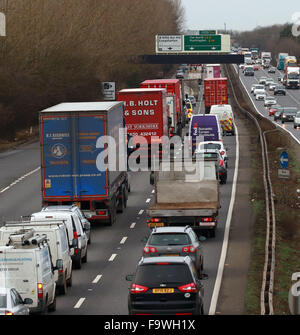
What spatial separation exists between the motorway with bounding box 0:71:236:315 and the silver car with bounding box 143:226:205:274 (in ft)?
3.17

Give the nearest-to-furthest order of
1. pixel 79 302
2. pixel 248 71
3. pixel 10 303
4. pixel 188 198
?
pixel 10 303 < pixel 79 302 < pixel 188 198 < pixel 248 71

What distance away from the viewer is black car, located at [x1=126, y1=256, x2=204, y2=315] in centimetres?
1905

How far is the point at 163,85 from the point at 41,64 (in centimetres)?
1847

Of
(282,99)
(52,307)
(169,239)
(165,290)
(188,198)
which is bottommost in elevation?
(282,99)

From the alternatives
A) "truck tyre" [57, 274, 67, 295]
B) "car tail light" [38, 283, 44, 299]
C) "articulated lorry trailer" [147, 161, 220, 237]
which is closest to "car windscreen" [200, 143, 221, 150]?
"articulated lorry trailer" [147, 161, 220, 237]

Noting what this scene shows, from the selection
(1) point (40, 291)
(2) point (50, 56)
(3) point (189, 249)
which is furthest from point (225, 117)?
(1) point (40, 291)

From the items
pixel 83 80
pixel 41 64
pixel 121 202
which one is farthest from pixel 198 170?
pixel 83 80

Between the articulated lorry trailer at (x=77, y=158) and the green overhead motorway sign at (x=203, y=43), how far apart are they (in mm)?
97065

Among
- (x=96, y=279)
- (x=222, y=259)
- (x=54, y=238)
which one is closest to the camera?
(x=54, y=238)

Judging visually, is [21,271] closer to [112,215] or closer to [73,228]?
[73,228]

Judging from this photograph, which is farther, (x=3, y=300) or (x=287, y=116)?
(x=287, y=116)

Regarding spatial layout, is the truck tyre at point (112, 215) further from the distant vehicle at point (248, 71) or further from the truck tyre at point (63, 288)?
the distant vehicle at point (248, 71)

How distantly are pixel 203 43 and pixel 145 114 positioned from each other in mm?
80194

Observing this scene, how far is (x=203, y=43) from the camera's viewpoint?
132 m
